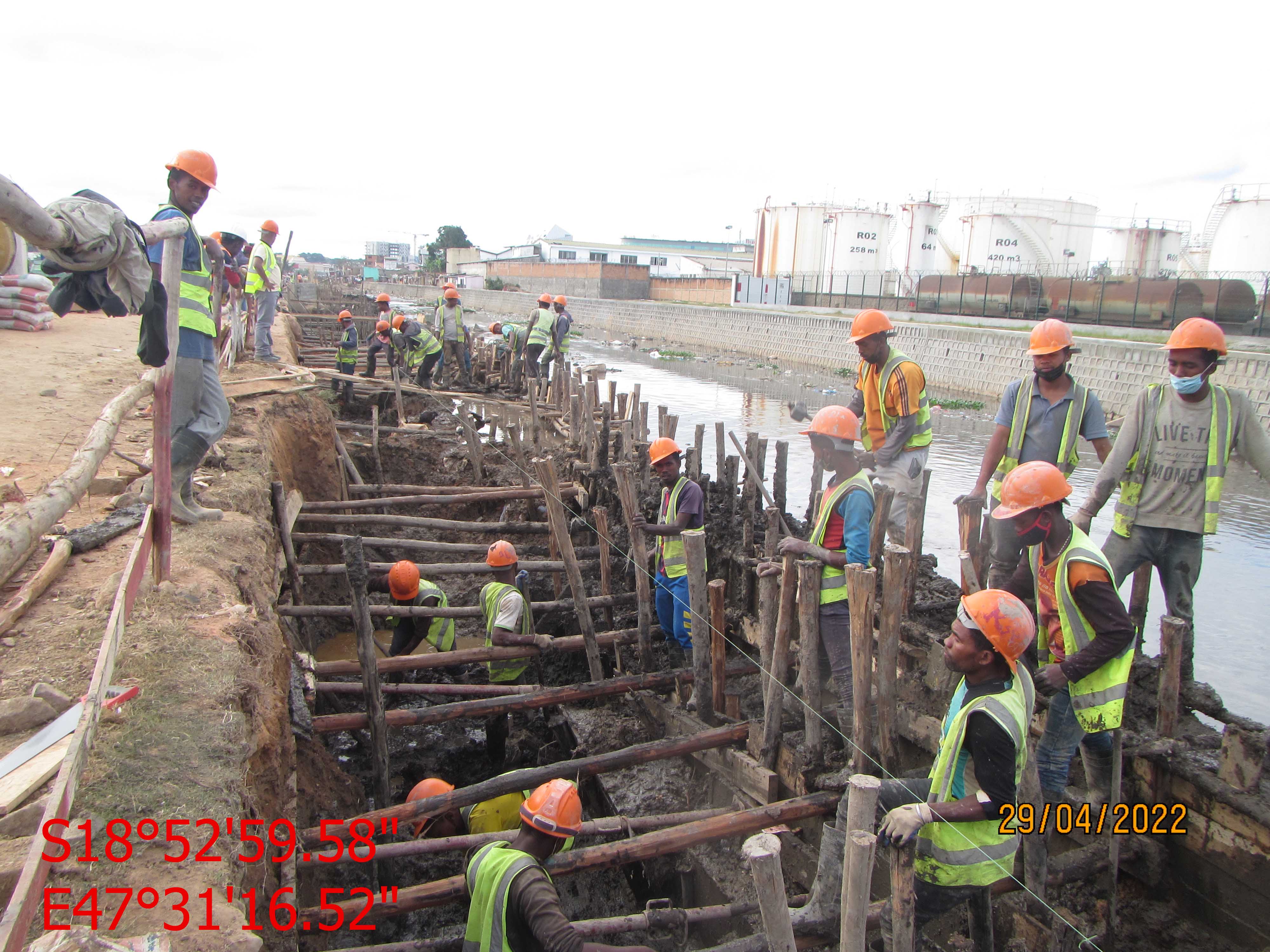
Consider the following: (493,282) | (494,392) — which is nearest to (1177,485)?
(494,392)

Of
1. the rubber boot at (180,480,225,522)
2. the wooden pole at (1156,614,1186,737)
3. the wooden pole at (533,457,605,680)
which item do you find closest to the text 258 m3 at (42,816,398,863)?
the rubber boot at (180,480,225,522)

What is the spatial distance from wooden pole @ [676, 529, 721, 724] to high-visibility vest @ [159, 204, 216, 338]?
9.32 feet

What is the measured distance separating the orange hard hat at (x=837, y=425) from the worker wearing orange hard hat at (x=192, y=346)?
130 inches

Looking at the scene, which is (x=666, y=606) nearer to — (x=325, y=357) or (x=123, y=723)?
(x=123, y=723)

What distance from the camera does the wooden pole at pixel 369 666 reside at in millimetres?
4379

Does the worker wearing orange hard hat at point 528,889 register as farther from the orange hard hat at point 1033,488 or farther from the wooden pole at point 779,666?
the orange hard hat at point 1033,488

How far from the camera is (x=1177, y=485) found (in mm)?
4125

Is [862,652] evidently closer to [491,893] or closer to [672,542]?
[491,893]

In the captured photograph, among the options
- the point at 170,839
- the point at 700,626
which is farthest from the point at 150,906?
the point at 700,626

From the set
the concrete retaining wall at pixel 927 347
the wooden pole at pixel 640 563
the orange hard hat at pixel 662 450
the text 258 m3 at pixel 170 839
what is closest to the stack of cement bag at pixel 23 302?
the wooden pole at pixel 640 563

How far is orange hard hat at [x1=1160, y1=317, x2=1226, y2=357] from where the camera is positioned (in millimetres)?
3994

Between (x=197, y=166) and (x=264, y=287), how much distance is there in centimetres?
757

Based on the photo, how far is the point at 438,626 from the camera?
6203 millimetres

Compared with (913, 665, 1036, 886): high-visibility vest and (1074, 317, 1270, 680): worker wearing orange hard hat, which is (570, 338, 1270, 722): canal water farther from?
(913, 665, 1036, 886): high-visibility vest
